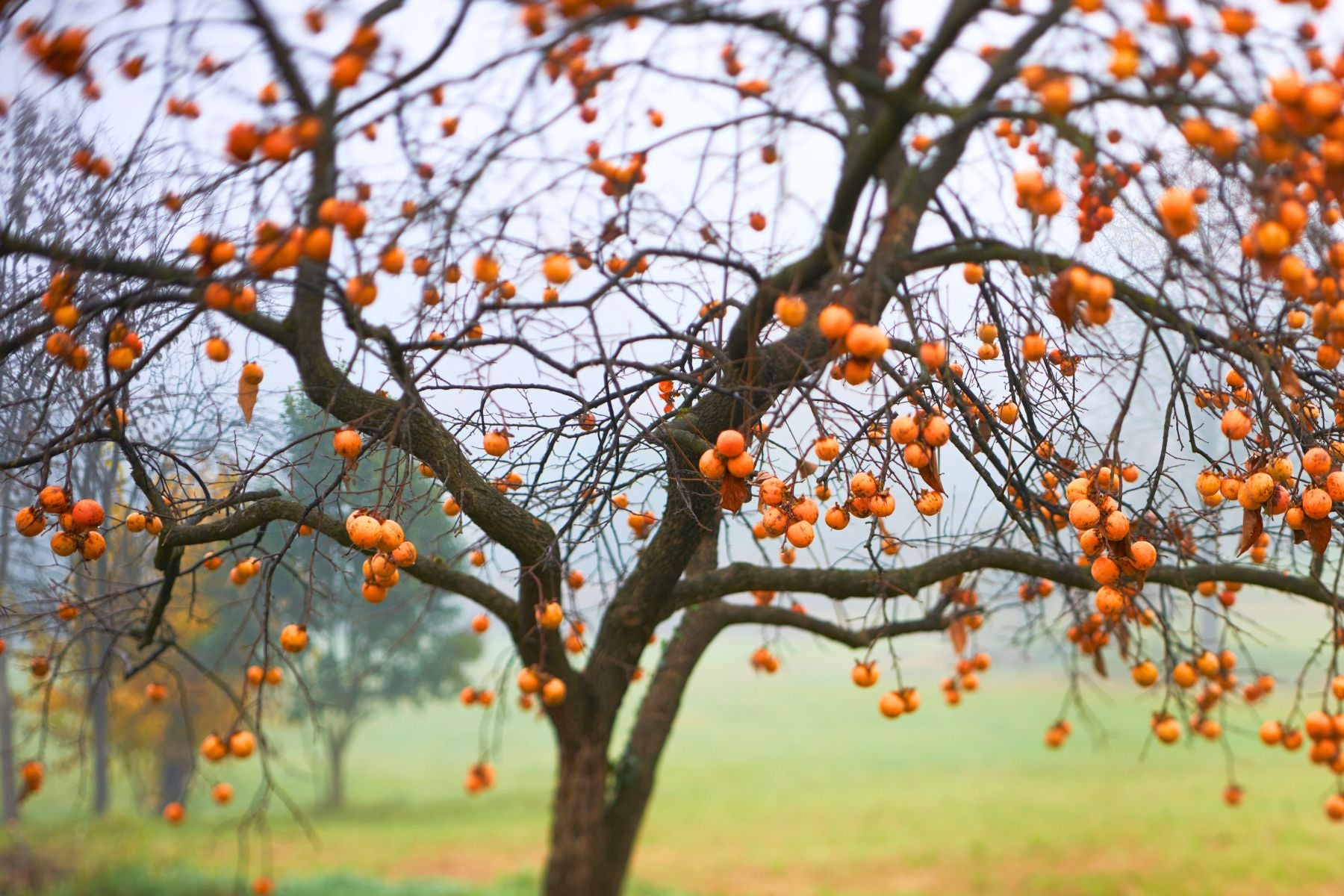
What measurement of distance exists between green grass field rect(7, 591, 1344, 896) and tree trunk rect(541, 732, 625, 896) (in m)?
1.10

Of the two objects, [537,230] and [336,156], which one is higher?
[336,156]

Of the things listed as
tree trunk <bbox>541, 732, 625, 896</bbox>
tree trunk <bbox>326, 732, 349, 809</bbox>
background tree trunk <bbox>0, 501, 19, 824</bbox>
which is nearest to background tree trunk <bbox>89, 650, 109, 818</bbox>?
background tree trunk <bbox>0, 501, 19, 824</bbox>

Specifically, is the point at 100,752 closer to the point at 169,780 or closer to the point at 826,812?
the point at 169,780

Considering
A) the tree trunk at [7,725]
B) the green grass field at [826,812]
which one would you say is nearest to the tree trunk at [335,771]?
the green grass field at [826,812]

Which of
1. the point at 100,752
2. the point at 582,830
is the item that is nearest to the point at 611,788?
the point at 582,830

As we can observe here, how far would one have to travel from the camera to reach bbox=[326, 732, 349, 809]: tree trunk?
9.13 metres

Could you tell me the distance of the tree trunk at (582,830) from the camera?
2.89 m

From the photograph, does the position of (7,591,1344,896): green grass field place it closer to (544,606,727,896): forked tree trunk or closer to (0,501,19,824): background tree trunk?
(0,501,19,824): background tree trunk

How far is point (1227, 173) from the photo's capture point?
132 centimetres

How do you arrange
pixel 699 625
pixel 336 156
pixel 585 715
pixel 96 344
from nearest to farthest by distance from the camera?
pixel 336 156, pixel 96 344, pixel 585 715, pixel 699 625

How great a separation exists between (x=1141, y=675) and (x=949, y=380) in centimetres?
127

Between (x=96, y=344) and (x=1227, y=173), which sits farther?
(x=96, y=344)

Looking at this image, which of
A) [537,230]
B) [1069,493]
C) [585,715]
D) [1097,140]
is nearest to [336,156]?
[537,230]

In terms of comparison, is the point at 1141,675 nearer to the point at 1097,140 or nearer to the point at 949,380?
the point at 949,380
